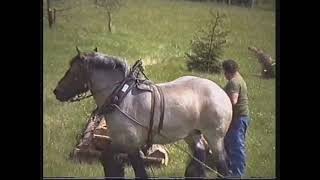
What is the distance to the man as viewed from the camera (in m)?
3.38

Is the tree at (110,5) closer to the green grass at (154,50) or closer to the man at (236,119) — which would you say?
the green grass at (154,50)

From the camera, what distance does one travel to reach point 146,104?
3355mm

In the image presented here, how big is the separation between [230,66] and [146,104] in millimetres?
493

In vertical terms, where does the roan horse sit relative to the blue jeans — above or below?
above

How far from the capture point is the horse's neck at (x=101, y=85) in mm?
3336

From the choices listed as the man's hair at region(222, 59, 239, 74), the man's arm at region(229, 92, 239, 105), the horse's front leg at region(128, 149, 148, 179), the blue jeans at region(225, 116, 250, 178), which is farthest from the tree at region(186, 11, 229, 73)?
the horse's front leg at region(128, 149, 148, 179)

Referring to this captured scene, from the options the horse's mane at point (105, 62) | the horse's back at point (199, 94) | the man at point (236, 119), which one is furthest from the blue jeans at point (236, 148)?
the horse's mane at point (105, 62)

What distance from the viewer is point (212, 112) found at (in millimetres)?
3367

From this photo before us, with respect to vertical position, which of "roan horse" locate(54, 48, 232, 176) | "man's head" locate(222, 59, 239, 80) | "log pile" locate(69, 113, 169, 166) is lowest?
"log pile" locate(69, 113, 169, 166)

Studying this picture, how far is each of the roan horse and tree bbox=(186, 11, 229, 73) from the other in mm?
77

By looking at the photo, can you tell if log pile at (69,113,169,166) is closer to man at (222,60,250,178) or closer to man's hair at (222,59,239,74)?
man at (222,60,250,178)
